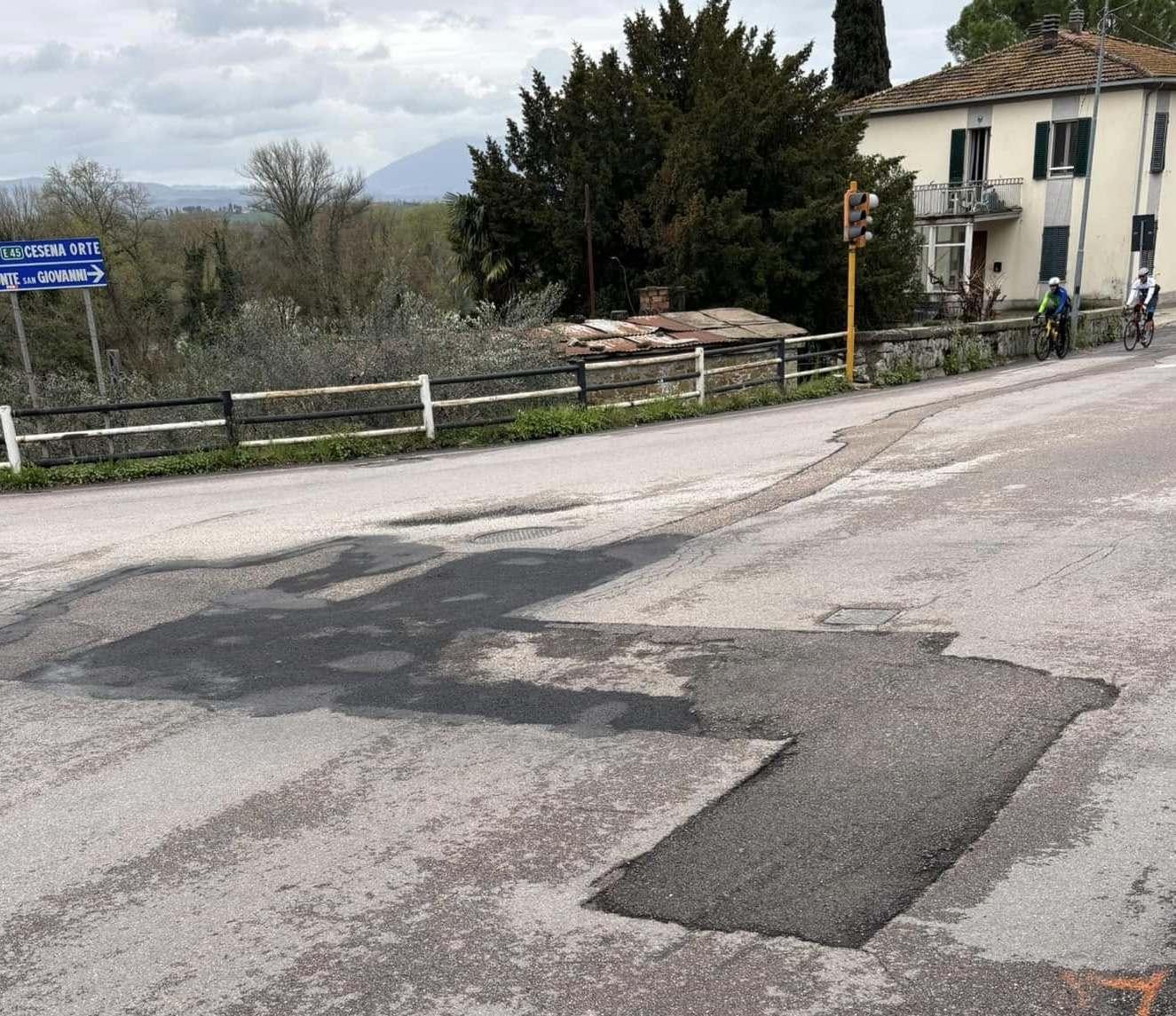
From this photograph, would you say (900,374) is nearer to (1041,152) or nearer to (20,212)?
(1041,152)

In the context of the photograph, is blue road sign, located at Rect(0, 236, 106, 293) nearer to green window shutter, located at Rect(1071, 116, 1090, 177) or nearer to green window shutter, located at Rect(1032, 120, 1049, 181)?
green window shutter, located at Rect(1071, 116, 1090, 177)

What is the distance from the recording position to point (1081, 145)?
1481 inches

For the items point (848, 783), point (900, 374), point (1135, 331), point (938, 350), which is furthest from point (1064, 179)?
point (848, 783)

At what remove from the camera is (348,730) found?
5535 millimetres

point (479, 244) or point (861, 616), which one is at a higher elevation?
point (479, 244)

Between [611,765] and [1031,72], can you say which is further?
[1031,72]

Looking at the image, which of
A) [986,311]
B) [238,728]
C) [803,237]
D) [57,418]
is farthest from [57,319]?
[238,728]

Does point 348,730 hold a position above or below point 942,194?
below

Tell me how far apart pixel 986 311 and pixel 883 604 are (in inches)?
1093

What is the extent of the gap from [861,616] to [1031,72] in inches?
1529

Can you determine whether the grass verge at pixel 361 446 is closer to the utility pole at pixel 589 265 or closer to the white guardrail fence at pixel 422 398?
the white guardrail fence at pixel 422 398

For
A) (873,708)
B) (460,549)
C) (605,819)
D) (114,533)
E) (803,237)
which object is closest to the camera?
(605,819)

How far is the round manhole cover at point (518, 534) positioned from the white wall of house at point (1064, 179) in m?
32.8

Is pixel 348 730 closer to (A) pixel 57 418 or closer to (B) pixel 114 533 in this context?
(B) pixel 114 533
